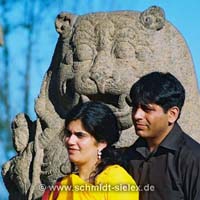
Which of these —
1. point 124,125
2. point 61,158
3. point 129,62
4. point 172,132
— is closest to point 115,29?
point 129,62

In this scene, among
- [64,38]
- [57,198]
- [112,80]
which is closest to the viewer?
[57,198]

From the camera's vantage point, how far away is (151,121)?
7.22 ft

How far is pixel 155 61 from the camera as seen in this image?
407cm

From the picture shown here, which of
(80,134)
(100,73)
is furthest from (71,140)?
(100,73)

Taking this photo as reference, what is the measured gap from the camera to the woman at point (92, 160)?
2.09 meters

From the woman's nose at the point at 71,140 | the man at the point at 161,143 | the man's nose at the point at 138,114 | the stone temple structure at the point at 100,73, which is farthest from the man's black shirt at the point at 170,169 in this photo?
the stone temple structure at the point at 100,73

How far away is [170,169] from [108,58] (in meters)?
1.92

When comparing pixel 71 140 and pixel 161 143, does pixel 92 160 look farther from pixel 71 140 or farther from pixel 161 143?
pixel 161 143

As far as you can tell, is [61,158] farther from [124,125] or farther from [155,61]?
[155,61]

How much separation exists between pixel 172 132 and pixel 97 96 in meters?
1.82

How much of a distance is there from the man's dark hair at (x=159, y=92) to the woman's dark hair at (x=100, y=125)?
0.12 meters

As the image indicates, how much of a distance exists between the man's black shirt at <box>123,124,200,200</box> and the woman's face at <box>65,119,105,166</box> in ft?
0.53

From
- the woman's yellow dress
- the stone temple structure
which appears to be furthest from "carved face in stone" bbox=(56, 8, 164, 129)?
the woman's yellow dress

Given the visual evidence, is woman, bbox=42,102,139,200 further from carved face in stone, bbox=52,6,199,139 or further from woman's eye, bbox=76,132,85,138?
carved face in stone, bbox=52,6,199,139
